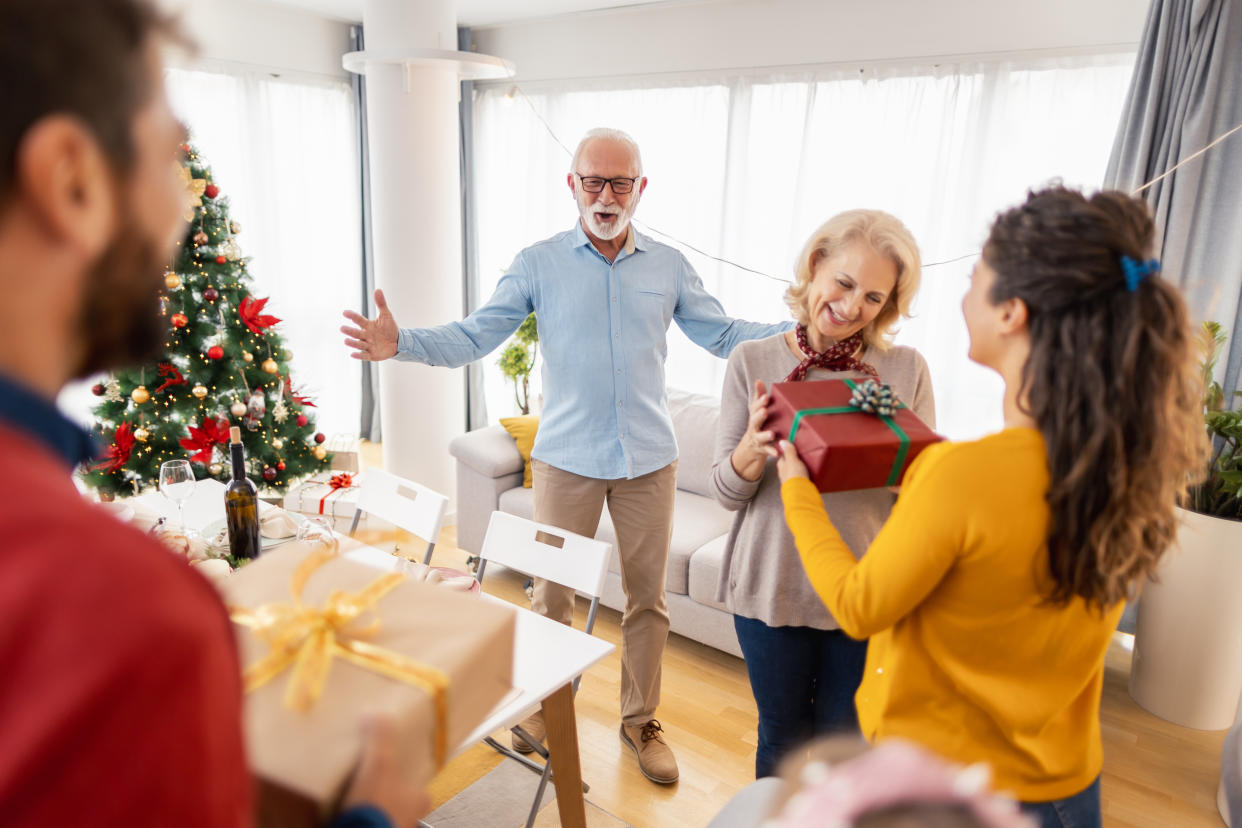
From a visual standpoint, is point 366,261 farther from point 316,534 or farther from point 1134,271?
point 1134,271

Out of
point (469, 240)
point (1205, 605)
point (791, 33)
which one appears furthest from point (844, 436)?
point (469, 240)

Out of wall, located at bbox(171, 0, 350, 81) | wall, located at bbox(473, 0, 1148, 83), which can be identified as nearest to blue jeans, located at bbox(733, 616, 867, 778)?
wall, located at bbox(473, 0, 1148, 83)

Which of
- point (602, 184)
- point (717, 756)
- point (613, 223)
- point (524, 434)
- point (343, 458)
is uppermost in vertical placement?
point (602, 184)

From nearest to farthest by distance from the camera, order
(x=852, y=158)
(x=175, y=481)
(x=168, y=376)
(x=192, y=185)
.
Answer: (x=175, y=481)
(x=192, y=185)
(x=168, y=376)
(x=852, y=158)

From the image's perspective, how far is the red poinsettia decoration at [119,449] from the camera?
2.87 m

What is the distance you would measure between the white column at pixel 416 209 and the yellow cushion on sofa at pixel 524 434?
544 mm

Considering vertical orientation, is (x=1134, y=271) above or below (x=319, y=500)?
above

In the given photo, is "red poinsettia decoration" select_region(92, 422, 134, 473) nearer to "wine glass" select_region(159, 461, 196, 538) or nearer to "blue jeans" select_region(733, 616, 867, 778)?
"wine glass" select_region(159, 461, 196, 538)

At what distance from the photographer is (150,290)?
440 mm

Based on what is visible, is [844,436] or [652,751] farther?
[652,751]

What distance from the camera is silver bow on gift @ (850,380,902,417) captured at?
1280mm

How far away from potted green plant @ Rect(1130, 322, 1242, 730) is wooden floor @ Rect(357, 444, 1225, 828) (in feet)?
0.38

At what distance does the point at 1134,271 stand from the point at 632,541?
5.33 feet

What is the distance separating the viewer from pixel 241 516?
5.89ft
